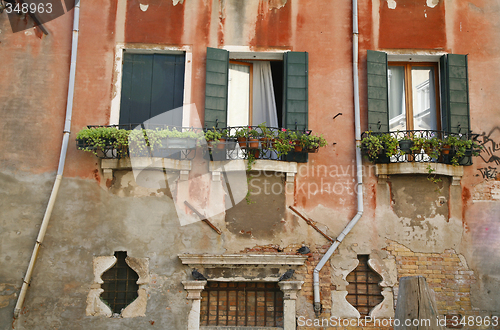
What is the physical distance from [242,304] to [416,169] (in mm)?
3239

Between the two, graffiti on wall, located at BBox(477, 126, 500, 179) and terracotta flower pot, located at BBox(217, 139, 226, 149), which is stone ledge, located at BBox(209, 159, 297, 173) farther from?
graffiti on wall, located at BBox(477, 126, 500, 179)

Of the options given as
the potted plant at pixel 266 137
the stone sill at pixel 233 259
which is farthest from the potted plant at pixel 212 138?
the stone sill at pixel 233 259

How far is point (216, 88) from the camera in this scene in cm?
752

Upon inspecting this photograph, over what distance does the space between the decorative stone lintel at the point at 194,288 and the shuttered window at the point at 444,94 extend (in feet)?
11.4

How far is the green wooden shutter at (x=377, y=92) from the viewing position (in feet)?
24.6

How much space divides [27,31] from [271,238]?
16.6 feet

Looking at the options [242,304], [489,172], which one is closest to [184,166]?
[242,304]

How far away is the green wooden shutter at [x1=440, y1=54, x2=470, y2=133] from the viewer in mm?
→ 7488

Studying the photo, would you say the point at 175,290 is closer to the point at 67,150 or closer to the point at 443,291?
the point at 67,150

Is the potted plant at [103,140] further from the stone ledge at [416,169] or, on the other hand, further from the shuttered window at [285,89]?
the stone ledge at [416,169]

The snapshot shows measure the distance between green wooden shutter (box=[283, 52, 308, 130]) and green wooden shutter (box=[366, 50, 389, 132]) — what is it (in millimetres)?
999

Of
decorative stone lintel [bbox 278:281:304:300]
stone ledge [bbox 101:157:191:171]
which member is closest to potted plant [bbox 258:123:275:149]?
stone ledge [bbox 101:157:191:171]

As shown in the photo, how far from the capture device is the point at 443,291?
7004 millimetres

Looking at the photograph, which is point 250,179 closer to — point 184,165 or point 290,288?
point 184,165
